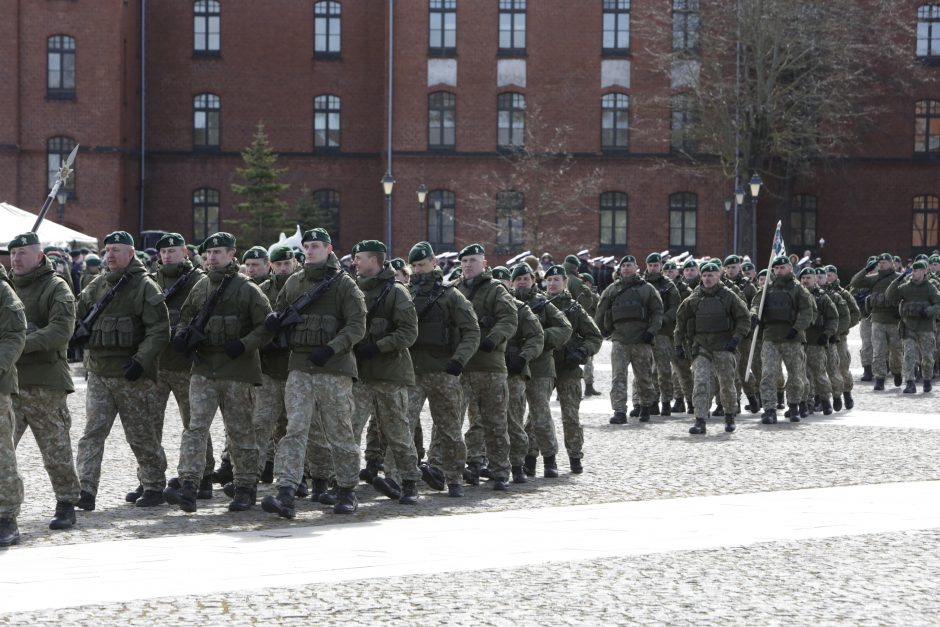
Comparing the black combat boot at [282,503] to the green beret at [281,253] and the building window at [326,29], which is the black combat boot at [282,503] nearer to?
the green beret at [281,253]

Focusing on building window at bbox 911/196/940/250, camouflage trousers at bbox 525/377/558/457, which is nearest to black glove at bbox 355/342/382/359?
camouflage trousers at bbox 525/377/558/457

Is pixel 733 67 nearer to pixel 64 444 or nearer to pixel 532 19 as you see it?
pixel 532 19

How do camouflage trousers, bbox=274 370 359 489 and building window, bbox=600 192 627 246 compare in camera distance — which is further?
building window, bbox=600 192 627 246

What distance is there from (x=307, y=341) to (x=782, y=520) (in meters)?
3.64

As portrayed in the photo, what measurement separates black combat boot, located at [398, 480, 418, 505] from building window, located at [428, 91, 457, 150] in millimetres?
41634

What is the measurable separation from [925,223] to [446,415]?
155ft

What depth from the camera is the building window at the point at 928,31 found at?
183 ft

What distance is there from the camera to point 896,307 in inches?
985

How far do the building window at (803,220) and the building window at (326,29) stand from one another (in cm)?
1760

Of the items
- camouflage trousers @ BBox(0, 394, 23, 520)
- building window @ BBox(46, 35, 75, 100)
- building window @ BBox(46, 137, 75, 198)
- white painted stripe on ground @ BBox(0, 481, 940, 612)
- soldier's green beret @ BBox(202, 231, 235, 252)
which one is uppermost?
building window @ BBox(46, 35, 75, 100)

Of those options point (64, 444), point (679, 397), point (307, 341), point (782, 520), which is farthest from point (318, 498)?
point (679, 397)

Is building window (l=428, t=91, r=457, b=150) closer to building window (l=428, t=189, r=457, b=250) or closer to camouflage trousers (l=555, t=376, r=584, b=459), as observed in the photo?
building window (l=428, t=189, r=457, b=250)

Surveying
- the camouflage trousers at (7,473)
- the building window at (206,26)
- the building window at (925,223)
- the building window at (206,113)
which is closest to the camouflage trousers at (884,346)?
the camouflage trousers at (7,473)

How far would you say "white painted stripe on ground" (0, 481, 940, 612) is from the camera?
8.63m
